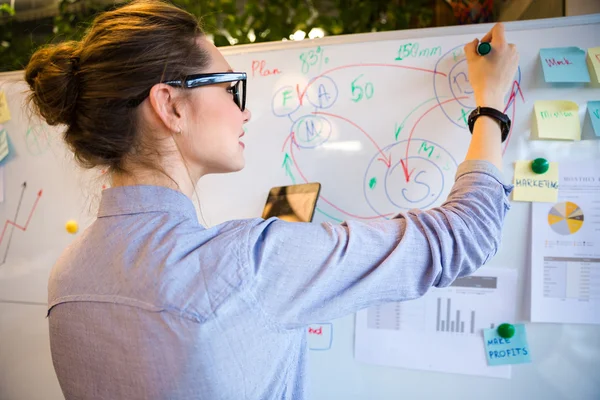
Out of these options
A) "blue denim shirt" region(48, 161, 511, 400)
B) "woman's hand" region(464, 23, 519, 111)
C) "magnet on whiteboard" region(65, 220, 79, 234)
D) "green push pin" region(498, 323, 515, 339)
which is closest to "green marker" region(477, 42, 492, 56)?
"woman's hand" region(464, 23, 519, 111)

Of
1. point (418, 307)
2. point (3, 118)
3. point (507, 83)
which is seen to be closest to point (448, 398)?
point (418, 307)

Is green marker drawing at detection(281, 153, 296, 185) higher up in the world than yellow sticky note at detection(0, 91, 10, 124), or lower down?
lower down

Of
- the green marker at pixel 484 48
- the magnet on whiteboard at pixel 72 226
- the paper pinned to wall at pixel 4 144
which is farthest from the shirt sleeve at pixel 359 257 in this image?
the paper pinned to wall at pixel 4 144

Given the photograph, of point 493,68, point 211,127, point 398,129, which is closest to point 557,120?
point 493,68

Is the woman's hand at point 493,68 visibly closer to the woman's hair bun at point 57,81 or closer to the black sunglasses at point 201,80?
the black sunglasses at point 201,80

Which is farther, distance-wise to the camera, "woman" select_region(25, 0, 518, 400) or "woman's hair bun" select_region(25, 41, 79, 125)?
"woman's hair bun" select_region(25, 41, 79, 125)

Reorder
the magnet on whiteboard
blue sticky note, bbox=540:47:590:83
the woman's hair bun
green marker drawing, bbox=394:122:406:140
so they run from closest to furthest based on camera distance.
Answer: the woman's hair bun, blue sticky note, bbox=540:47:590:83, green marker drawing, bbox=394:122:406:140, the magnet on whiteboard

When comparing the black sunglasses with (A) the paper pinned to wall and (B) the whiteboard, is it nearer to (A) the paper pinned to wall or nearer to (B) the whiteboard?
(B) the whiteboard

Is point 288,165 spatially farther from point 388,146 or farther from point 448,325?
point 448,325

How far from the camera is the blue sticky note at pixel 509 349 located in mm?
844

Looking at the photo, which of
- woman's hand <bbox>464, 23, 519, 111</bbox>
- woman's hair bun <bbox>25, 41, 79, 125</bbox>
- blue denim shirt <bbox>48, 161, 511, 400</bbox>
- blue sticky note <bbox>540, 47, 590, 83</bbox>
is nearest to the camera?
blue denim shirt <bbox>48, 161, 511, 400</bbox>

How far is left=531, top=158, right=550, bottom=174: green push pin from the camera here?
0.83m

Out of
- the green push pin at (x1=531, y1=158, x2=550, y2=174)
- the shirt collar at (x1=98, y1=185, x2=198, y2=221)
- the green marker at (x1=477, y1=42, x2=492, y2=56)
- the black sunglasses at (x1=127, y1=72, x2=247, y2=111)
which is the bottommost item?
the shirt collar at (x1=98, y1=185, x2=198, y2=221)

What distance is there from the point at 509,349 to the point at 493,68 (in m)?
0.54
